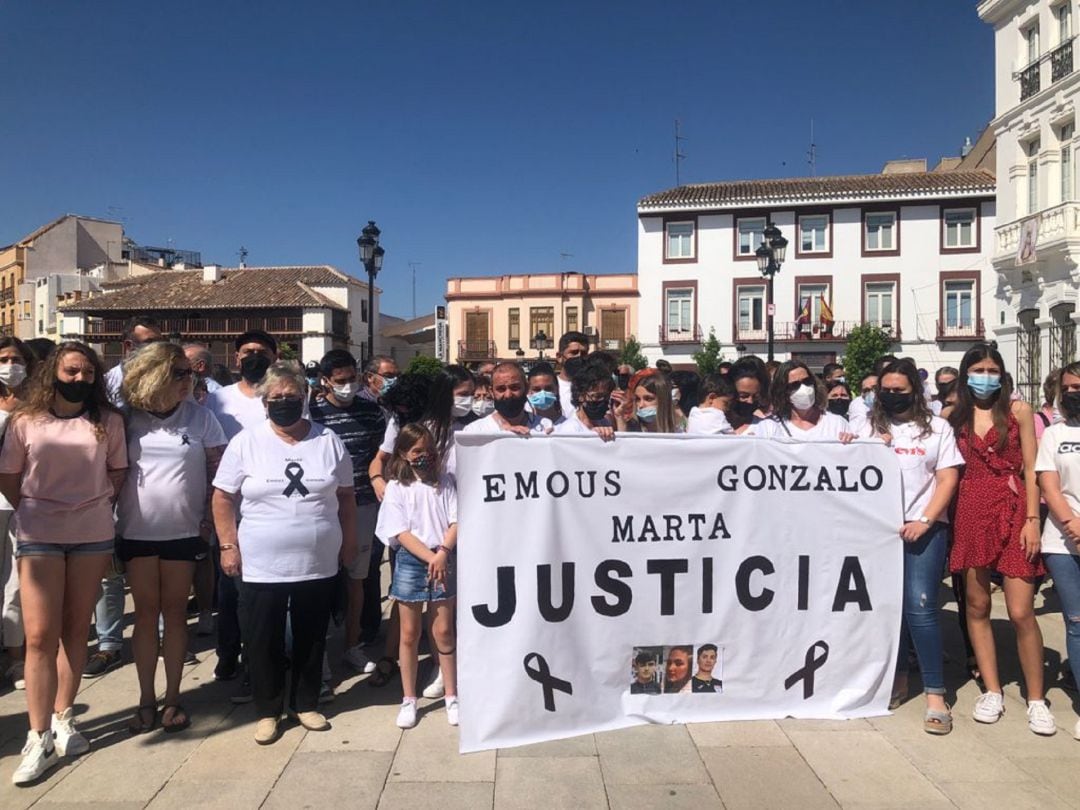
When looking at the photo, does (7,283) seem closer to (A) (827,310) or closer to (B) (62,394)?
(A) (827,310)

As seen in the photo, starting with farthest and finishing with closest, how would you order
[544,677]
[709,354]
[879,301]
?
[879,301]
[709,354]
[544,677]

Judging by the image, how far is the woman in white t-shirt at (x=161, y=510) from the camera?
3809mm

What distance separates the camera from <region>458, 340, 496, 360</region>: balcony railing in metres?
45.4

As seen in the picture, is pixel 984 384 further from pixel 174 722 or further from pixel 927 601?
pixel 174 722

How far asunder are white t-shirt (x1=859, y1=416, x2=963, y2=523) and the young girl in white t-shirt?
232 centimetres

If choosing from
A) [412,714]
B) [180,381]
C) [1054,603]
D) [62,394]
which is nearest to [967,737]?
[412,714]

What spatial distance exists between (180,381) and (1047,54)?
75.4 ft

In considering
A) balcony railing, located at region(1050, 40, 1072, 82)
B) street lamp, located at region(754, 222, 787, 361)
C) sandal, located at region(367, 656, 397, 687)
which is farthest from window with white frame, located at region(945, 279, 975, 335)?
sandal, located at region(367, 656, 397, 687)

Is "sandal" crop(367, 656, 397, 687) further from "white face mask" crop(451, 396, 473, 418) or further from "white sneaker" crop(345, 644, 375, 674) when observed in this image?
"white face mask" crop(451, 396, 473, 418)

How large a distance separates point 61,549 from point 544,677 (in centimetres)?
229

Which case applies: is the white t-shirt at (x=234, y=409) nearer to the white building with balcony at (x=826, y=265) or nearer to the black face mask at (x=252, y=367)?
the black face mask at (x=252, y=367)

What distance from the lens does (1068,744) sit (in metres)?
3.79

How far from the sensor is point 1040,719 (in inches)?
154

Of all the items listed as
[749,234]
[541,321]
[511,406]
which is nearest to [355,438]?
[511,406]
